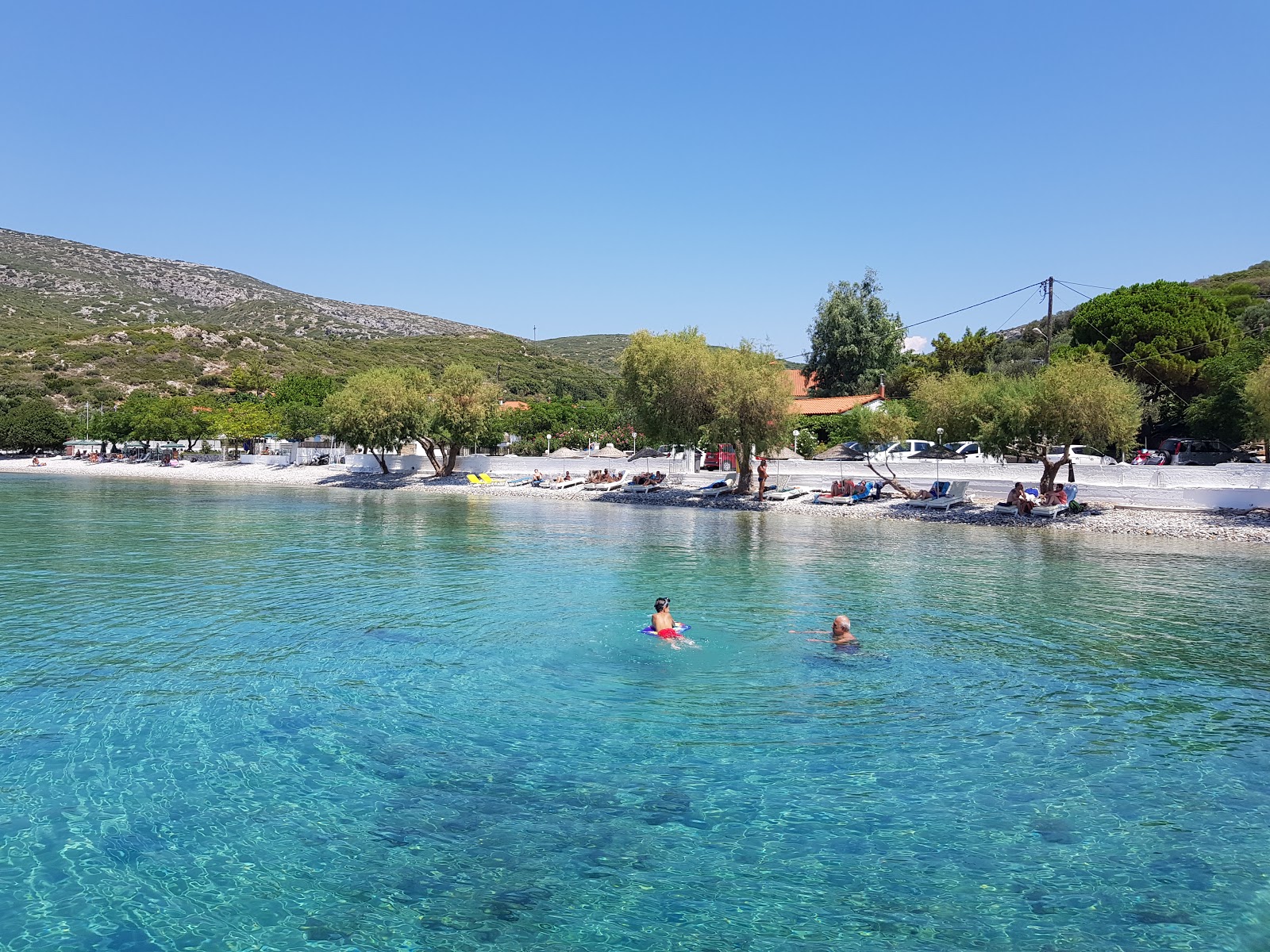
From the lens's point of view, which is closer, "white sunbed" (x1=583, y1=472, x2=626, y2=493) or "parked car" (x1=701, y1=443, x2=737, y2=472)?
"white sunbed" (x1=583, y1=472, x2=626, y2=493)

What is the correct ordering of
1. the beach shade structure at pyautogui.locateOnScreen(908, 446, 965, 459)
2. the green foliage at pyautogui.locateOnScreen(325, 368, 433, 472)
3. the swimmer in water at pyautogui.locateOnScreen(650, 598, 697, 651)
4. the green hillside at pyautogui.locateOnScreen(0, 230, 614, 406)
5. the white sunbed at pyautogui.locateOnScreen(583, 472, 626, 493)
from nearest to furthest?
the swimmer in water at pyautogui.locateOnScreen(650, 598, 697, 651), the beach shade structure at pyautogui.locateOnScreen(908, 446, 965, 459), the white sunbed at pyautogui.locateOnScreen(583, 472, 626, 493), the green foliage at pyautogui.locateOnScreen(325, 368, 433, 472), the green hillside at pyautogui.locateOnScreen(0, 230, 614, 406)

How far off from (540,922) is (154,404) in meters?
92.7

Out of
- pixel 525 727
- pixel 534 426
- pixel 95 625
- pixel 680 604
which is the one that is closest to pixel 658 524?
pixel 680 604

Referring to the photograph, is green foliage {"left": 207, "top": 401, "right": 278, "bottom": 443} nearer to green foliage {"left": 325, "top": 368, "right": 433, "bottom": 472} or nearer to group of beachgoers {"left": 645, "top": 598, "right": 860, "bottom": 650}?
green foliage {"left": 325, "top": 368, "right": 433, "bottom": 472}

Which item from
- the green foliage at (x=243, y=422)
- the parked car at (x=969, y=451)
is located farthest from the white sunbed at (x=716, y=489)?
the green foliage at (x=243, y=422)

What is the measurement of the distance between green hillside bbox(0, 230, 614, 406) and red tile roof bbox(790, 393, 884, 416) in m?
45.3

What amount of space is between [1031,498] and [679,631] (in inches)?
1094

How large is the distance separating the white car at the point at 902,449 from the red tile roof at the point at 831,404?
11.5 meters

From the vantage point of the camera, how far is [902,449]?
181 ft

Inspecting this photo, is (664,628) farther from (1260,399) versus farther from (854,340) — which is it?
(854,340)

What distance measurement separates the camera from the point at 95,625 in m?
15.5

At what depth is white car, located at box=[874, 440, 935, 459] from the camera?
172 ft

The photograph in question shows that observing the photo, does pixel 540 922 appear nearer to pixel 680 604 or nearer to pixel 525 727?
pixel 525 727

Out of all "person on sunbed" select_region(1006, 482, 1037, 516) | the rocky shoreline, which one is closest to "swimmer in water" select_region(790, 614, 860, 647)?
the rocky shoreline
